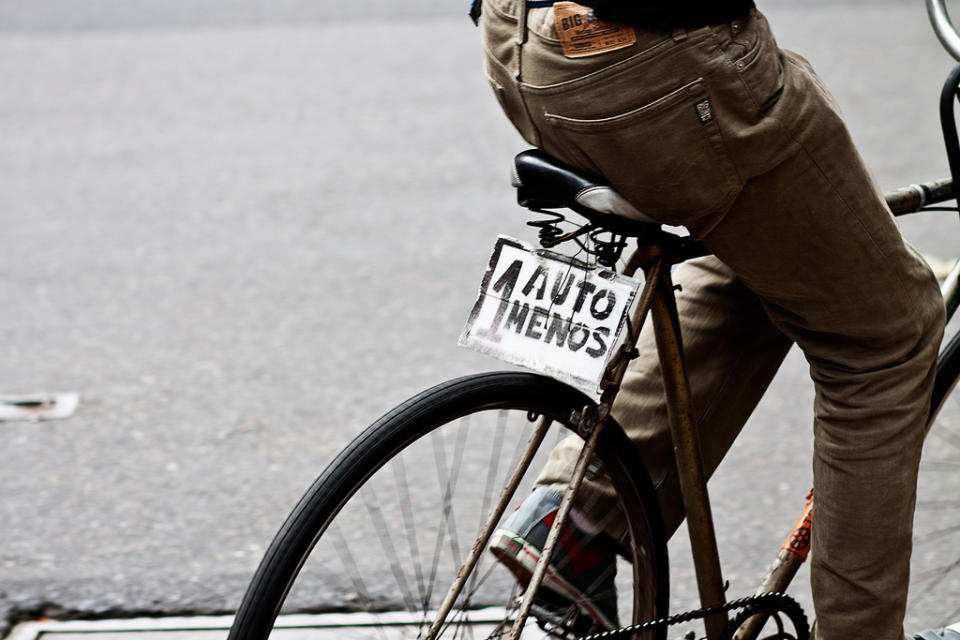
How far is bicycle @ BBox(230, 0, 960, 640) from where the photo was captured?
167 centimetres

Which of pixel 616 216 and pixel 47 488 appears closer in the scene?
pixel 616 216

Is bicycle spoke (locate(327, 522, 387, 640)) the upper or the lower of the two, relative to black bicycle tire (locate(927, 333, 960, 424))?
upper

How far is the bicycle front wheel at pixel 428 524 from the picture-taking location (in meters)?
1.65

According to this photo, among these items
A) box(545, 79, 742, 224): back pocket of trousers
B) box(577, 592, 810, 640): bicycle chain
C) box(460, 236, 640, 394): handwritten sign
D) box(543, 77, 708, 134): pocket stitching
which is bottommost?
box(577, 592, 810, 640): bicycle chain

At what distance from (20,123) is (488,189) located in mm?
3004

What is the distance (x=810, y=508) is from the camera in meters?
2.17

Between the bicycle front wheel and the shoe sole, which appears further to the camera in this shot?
the shoe sole

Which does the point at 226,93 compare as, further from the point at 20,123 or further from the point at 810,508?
the point at 810,508

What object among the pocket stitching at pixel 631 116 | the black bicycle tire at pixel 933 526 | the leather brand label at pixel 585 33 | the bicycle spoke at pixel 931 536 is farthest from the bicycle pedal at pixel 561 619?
the bicycle spoke at pixel 931 536

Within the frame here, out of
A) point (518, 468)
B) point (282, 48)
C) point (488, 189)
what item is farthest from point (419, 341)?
point (282, 48)

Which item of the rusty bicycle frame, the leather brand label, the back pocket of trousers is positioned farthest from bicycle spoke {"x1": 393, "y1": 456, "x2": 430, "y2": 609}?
the leather brand label

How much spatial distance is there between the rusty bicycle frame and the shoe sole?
0.60 ft

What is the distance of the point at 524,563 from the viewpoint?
78.4 inches

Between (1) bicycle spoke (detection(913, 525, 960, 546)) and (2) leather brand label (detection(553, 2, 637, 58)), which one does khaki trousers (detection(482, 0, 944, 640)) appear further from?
(1) bicycle spoke (detection(913, 525, 960, 546))
